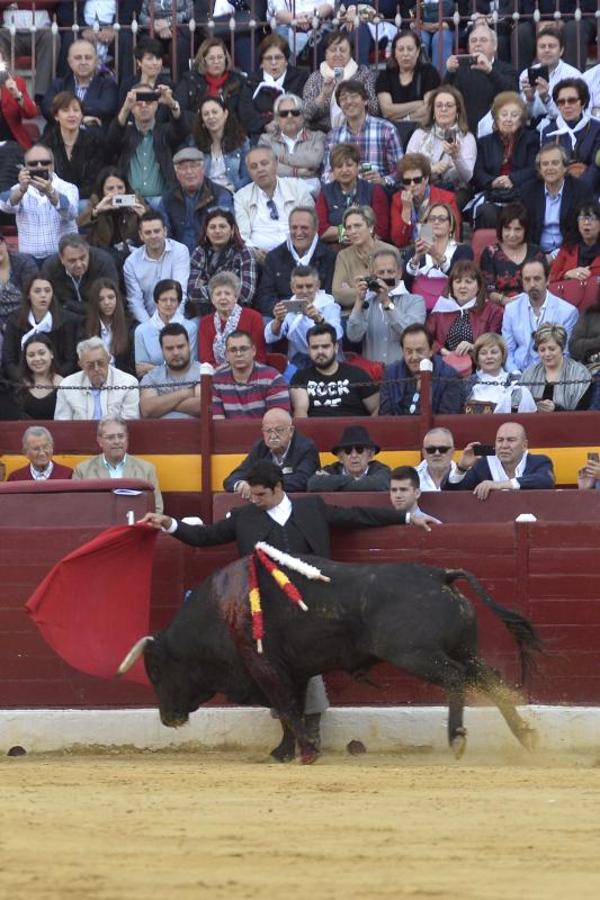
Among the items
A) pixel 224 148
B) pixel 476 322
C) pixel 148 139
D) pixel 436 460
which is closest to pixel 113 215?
pixel 148 139

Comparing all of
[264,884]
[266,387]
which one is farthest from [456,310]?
[264,884]

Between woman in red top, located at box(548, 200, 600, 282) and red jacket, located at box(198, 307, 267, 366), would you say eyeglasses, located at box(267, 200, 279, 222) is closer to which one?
red jacket, located at box(198, 307, 267, 366)

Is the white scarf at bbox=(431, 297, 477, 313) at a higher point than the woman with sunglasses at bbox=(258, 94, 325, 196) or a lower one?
lower

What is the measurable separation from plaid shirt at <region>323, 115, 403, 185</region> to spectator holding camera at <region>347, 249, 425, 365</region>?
1522 mm

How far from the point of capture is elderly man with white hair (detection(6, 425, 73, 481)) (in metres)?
11.6

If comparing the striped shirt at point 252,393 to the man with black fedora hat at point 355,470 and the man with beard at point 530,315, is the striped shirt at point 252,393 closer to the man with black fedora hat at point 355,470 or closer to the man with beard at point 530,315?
the man with black fedora hat at point 355,470

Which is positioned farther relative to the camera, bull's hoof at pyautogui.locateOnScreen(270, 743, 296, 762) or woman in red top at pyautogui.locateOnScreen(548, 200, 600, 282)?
woman in red top at pyautogui.locateOnScreen(548, 200, 600, 282)

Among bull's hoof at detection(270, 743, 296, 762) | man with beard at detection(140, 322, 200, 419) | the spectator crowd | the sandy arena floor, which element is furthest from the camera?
man with beard at detection(140, 322, 200, 419)

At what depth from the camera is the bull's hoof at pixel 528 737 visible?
406 inches

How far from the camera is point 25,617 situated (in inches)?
439

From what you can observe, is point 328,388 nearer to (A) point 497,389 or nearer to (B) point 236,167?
(A) point 497,389

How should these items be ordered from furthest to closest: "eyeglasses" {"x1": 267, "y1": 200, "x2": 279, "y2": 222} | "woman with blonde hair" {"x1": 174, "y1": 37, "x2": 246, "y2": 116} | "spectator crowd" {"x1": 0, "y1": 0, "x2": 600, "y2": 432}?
"woman with blonde hair" {"x1": 174, "y1": 37, "x2": 246, "y2": 116}
"eyeglasses" {"x1": 267, "y1": 200, "x2": 279, "y2": 222}
"spectator crowd" {"x1": 0, "y1": 0, "x2": 600, "y2": 432}

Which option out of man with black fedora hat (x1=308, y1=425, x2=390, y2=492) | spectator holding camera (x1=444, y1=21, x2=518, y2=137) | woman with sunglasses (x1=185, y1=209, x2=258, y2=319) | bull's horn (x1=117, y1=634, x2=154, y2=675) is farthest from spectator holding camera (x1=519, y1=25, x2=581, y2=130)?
bull's horn (x1=117, y1=634, x2=154, y2=675)

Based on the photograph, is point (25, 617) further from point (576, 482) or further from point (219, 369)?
point (576, 482)
